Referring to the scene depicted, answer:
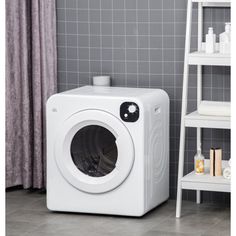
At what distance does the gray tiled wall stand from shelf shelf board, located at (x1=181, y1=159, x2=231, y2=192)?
1.05 feet

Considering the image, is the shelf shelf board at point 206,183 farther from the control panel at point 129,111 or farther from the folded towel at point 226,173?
the control panel at point 129,111

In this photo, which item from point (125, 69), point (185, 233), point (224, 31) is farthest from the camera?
point (125, 69)

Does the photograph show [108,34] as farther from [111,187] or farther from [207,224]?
[207,224]

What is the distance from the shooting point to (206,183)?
12.1 ft

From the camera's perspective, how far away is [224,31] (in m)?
3.93

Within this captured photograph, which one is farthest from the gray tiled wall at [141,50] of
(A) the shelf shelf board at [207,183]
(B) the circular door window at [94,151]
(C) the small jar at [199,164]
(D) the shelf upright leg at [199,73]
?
(B) the circular door window at [94,151]

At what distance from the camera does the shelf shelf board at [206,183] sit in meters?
3.67

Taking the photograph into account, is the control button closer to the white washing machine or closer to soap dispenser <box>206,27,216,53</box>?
the white washing machine

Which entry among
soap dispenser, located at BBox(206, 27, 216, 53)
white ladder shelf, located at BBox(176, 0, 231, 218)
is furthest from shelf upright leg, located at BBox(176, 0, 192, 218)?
soap dispenser, located at BBox(206, 27, 216, 53)

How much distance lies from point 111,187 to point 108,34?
108cm

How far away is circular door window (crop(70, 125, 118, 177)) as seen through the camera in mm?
3738

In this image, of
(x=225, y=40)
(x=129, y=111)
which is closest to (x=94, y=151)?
(x=129, y=111)

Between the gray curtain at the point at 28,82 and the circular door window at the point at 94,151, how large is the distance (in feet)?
1.68

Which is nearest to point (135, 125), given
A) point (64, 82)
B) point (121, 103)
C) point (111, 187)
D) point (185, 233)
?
point (121, 103)
